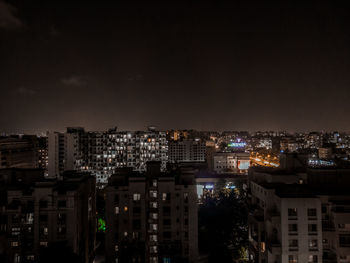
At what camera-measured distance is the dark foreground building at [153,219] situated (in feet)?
64.4

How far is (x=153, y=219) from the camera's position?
2009 cm

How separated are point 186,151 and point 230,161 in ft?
51.3

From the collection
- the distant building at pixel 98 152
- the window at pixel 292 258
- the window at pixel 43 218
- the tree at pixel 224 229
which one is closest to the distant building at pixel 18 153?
the distant building at pixel 98 152

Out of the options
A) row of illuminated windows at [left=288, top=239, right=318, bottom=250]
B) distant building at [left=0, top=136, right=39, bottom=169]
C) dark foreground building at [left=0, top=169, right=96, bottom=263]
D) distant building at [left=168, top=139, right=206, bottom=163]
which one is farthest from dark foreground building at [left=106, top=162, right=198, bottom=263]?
distant building at [left=168, top=139, right=206, bottom=163]

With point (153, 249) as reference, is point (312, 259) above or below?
above

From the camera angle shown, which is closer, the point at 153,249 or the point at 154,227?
the point at 153,249

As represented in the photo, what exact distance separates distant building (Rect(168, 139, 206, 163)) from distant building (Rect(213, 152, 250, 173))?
490 inches

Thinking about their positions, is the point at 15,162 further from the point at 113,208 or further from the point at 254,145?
the point at 254,145

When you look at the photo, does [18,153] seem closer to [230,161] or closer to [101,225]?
[101,225]

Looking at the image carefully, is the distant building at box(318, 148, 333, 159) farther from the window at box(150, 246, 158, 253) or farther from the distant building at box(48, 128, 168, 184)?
the window at box(150, 246, 158, 253)

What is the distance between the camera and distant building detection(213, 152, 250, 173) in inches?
2345

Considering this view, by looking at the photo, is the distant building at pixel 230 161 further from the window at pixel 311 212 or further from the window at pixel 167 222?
the window at pixel 311 212

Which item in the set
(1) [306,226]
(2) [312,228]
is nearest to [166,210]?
(1) [306,226]

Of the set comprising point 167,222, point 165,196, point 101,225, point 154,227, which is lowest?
point 101,225
